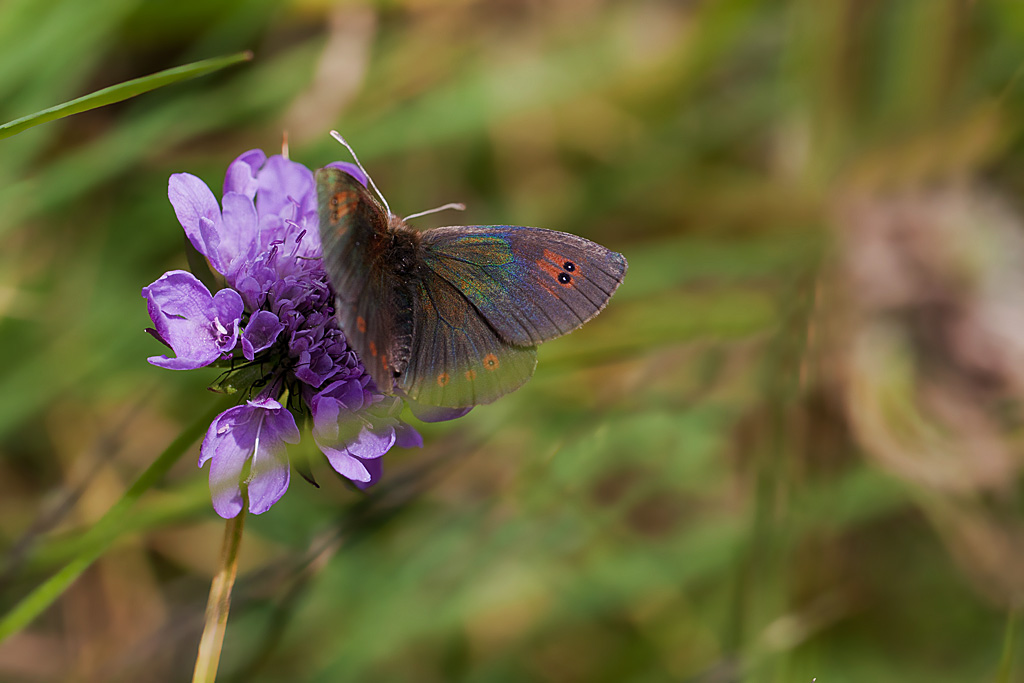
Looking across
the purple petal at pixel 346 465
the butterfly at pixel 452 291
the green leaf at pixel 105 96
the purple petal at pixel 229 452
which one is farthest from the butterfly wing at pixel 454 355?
the green leaf at pixel 105 96

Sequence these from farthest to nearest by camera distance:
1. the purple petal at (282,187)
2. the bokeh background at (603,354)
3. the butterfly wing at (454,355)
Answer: the bokeh background at (603,354), the purple petal at (282,187), the butterfly wing at (454,355)

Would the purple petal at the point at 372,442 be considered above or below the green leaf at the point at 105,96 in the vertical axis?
below

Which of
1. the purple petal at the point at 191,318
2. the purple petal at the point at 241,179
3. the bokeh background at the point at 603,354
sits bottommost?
the bokeh background at the point at 603,354

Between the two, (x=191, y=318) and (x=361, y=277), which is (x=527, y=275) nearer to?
(x=361, y=277)

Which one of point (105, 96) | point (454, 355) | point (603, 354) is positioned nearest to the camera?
point (105, 96)

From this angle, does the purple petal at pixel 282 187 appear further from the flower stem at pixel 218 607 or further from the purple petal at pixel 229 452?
the flower stem at pixel 218 607

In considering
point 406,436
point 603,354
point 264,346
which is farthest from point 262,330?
point 603,354

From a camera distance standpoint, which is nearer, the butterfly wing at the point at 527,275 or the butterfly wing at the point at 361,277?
the butterfly wing at the point at 361,277

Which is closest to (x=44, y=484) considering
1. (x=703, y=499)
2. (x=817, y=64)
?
(x=703, y=499)
